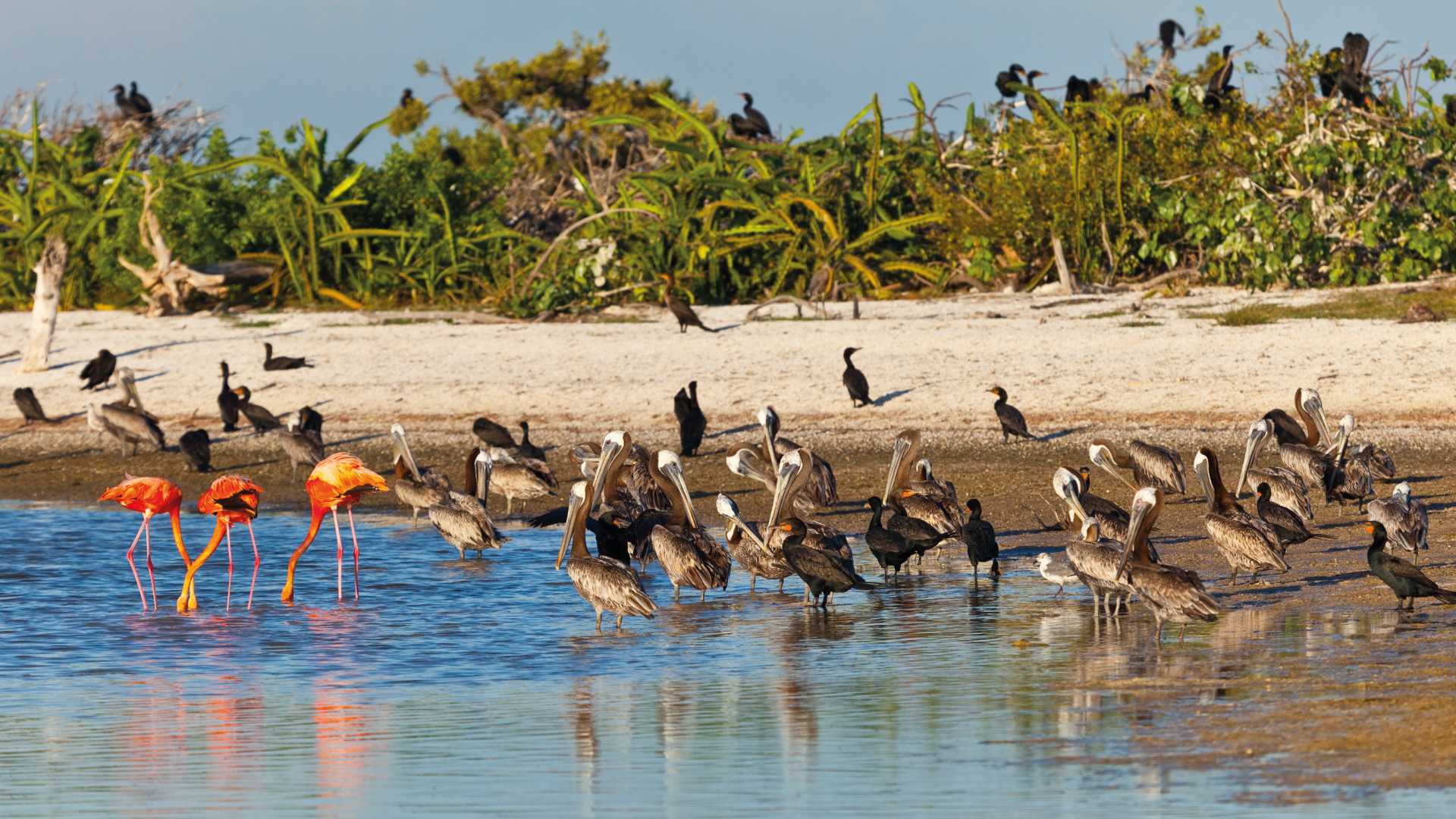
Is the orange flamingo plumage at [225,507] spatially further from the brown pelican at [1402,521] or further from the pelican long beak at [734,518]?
the brown pelican at [1402,521]

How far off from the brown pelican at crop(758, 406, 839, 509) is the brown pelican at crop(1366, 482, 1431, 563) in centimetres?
511

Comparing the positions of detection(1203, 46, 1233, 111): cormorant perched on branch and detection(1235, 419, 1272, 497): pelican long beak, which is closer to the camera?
detection(1235, 419, 1272, 497): pelican long beak

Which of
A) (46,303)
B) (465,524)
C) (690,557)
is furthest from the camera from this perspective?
(46,303)

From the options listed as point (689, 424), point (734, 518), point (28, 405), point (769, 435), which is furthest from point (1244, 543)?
point (28, 405)

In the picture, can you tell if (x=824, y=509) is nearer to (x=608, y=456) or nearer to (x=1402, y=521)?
(x=608, y=456)

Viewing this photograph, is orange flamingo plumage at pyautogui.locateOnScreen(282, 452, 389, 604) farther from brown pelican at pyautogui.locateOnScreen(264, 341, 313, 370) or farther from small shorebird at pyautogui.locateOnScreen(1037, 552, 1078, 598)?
brown pelican at pyautogui.locateOnScreen(264, 341, 313, 370)

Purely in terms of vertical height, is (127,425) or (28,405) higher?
(28,405)

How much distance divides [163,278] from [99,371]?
5.33 meters

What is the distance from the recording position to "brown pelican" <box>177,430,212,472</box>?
20938mm

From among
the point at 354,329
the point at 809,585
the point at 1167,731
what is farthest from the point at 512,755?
the point at 354,329

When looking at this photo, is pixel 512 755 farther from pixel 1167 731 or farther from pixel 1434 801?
pixel 1434 801

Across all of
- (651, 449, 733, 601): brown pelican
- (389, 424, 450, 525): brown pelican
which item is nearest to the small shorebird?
(651, 449, 733, 601): brown pelican

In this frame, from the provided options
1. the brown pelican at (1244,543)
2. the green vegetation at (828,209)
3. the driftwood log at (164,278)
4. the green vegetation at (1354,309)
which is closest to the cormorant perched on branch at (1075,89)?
the green vegetation at (828,209)

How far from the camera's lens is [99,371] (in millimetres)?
24891
